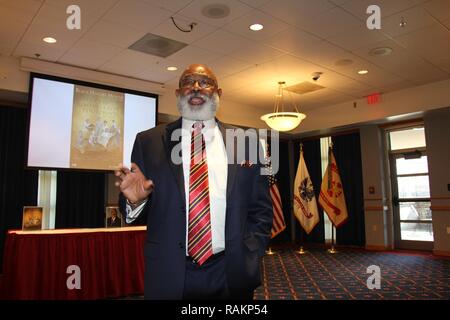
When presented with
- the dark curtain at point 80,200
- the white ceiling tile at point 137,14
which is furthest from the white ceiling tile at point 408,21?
the dark curtain at point 80,200

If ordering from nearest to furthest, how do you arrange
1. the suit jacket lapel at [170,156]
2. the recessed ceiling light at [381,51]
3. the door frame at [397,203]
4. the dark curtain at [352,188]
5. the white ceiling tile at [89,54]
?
the suit jacket lapel at [170,156], the white ceiling tile at [89,54], the recessed ceiling light at [381,51], the door frame at [397,203], the dark curtain at [352,188]

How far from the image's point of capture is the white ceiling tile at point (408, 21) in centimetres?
419

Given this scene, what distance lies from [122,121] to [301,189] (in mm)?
4166

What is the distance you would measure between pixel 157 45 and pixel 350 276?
4195mm

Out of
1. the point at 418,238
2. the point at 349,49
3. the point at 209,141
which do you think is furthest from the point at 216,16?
the point at 418,238

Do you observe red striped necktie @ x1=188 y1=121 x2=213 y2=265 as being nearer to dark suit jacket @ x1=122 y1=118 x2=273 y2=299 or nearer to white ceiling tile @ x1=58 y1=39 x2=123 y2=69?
dark suit jacket @ x1=122 y1=118 x2=273 y2=299

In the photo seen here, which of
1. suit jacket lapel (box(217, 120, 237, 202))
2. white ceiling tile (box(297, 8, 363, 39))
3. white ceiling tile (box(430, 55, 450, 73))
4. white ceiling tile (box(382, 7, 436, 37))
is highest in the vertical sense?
white ceiling tile (box(430, 55, 450, 73))

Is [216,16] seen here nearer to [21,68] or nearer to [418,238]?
[21,68]

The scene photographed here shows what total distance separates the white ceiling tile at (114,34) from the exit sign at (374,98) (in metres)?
4.98

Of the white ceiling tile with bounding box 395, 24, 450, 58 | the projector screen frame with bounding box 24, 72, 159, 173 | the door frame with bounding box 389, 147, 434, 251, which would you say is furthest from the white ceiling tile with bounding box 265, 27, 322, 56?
the door frame with bounding box 389, 147, 434, 251

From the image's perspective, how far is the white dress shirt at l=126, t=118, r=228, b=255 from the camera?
4.50ft

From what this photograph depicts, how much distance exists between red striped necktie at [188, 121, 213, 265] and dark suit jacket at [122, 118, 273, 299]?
36 millimetres

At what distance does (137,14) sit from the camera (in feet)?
13.6

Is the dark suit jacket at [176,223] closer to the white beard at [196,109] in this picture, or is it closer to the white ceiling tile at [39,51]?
the white beard at [196,109]
